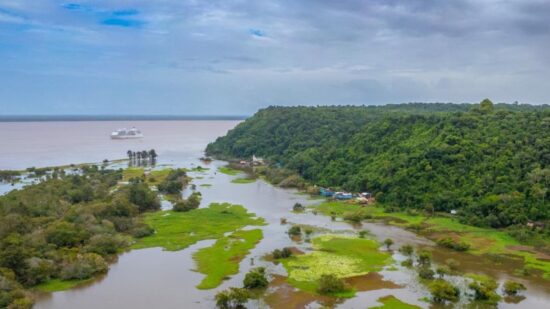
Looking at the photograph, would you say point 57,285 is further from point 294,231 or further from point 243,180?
point 243,180

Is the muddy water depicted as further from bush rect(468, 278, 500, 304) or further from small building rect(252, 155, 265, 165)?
small building rect(252, 155, 265, 165)

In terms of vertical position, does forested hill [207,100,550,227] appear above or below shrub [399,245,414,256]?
above

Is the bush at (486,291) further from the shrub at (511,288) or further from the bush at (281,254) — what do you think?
the bush at (281,254)

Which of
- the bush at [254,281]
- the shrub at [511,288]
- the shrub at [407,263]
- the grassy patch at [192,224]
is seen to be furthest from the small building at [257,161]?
the shrub at [511,288]

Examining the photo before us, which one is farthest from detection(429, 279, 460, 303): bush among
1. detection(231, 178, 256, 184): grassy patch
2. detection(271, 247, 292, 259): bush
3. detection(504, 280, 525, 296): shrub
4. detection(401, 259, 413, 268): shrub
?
detection(231, 178, 256, 184): grassy patch

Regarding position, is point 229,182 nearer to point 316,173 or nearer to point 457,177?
point 316,173

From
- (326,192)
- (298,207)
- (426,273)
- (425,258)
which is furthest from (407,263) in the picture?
(326,192)

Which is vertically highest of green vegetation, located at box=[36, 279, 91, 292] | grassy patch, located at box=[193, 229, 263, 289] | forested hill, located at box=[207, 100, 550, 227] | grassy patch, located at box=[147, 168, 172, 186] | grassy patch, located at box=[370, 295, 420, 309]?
forested hill, located at box=[207, 100, 550, 227]

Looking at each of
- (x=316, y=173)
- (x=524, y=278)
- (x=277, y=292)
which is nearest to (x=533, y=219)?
(x=524, y=278)
